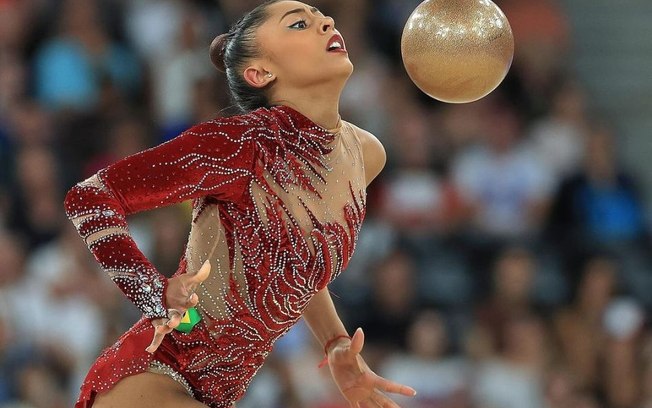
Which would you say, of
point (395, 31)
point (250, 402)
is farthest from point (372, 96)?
point (250, 402)

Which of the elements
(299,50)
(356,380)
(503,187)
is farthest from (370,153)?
(503,187)

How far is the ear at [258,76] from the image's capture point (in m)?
3.53

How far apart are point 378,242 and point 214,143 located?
408 centimetres

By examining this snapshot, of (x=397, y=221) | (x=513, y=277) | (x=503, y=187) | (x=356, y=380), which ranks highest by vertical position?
(x=356, y=380)

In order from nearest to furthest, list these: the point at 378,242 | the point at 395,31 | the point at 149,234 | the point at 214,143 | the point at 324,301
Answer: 1. the point at 214,143
2. the point at 324,301
3. the point at 149,234
4. the point at 378,242
5. the point at 395,31

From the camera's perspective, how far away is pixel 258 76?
11.6 feet

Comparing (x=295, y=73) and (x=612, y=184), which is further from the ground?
(x=295, y=73)

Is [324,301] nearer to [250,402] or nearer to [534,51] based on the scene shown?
[250,402]

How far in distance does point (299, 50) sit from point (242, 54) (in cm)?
19

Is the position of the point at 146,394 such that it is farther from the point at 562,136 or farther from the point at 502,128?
the point at 562,136

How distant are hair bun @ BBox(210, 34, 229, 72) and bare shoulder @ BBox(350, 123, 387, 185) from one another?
46 cm

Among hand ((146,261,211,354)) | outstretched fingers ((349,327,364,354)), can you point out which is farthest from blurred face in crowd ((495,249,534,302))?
hand ((146,261,211,354))

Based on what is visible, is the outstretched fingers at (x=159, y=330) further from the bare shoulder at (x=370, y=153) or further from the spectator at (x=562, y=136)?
the spectator at (x=562, y=136)

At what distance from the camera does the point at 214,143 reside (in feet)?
10.7
